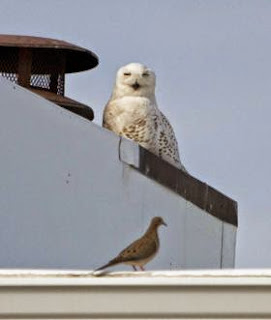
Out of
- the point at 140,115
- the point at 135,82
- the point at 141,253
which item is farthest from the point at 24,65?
the point at 141,253

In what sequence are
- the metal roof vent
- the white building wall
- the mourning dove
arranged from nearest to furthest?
1. the mourning dove
2. the white building wall
3. the metal roof vent

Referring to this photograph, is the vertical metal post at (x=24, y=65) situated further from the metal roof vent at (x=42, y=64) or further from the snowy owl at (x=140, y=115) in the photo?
the snowy owl at (x=140, y=115)

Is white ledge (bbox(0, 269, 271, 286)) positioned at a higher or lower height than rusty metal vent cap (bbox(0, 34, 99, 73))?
lower

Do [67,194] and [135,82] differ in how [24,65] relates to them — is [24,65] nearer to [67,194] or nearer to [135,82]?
[67,194]

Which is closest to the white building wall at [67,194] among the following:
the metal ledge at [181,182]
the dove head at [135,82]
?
the metal ledge at [181,182]

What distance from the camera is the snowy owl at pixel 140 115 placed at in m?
13.7

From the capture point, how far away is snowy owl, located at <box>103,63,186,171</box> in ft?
44.9

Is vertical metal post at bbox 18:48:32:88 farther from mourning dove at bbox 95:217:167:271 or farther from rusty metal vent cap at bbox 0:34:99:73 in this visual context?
mourning dove at bbox 95:217:167:271

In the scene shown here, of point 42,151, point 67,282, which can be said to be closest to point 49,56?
point 42,151

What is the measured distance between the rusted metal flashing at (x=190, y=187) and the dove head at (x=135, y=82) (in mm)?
2068

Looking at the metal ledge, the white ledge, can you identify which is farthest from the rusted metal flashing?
the white ledge

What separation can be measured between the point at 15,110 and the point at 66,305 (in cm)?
372

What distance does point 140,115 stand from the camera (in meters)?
14.4

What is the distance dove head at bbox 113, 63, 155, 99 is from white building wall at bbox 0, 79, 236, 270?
358cm
